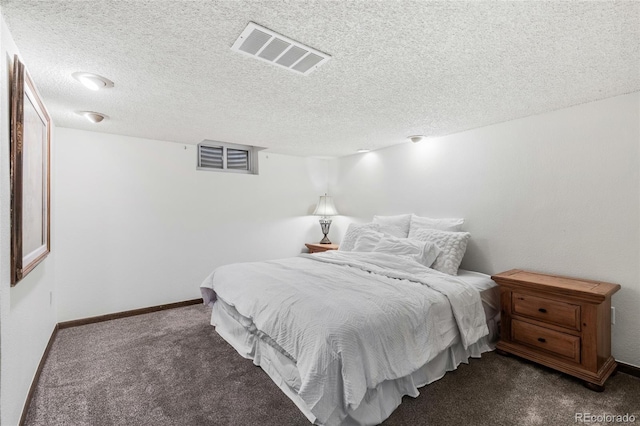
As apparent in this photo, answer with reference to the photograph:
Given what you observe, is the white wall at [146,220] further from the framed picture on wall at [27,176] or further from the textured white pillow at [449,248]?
the textured white pillow at [449,248]

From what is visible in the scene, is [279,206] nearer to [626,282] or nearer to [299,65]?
[299,65]

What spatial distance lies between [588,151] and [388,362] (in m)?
2.40

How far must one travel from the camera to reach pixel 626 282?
2.32m

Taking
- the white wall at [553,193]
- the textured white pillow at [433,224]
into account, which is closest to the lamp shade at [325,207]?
the white wall at [553,193]

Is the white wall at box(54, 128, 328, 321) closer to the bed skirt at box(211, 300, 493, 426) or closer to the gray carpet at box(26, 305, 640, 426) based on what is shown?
the gray carpet at box(26, 305, 640, 426)

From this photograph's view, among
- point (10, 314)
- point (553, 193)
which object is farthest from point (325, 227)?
point (10, 314)

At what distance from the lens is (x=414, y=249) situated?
10.0ft

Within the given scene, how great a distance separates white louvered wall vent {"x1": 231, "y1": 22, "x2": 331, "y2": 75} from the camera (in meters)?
1.55

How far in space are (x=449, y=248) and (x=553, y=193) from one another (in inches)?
39.5

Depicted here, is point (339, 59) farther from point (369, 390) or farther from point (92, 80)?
point (369, 390)

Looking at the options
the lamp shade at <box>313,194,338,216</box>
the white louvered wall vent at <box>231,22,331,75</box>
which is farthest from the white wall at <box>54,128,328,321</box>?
the white louvered wall vent at <box>231,22,331,75</box>

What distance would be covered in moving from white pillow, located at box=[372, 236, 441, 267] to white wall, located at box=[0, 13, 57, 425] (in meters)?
2.86

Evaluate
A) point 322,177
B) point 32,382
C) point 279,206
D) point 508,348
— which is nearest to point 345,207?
point 322,177

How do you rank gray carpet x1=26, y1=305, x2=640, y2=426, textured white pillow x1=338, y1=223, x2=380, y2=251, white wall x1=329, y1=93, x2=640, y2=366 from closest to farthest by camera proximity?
1. gray carpet x1=26, y1=305, x2=640, y2=426
2. white wall x1=329, y1=93, x2=640, y2=366
3. textured white pillow x1=338, y1=223, x2=380, y2=251
